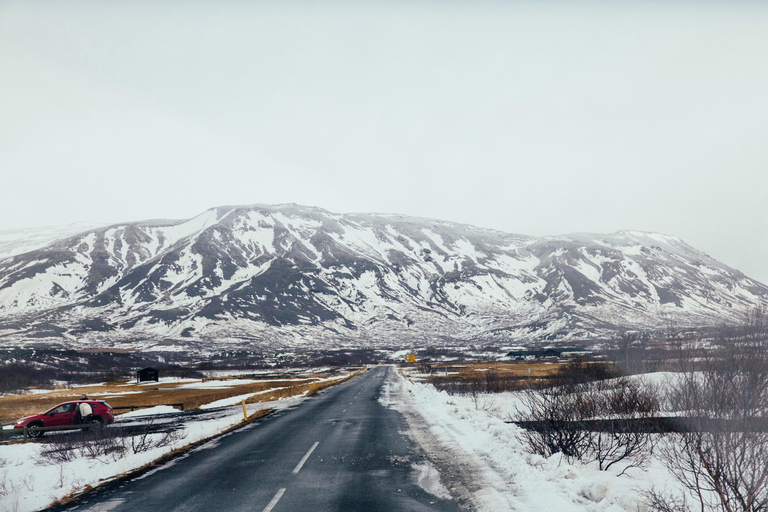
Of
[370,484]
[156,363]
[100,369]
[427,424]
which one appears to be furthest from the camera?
[156,363]

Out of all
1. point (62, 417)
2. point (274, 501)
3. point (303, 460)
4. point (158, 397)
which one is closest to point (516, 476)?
point (274, 501)

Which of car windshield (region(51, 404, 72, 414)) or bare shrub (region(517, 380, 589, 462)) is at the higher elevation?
bare shrub (region(517, 380, 589, 462))

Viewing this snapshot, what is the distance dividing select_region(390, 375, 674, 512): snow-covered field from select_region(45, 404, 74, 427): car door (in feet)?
70.8

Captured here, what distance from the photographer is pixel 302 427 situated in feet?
72.3

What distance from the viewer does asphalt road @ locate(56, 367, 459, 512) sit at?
9.69m

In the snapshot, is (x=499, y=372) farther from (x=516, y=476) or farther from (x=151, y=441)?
(x=516, y=476)

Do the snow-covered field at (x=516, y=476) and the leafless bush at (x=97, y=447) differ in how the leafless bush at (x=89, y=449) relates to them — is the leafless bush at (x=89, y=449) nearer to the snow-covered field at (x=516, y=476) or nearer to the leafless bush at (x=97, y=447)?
the leafless bush at (x=97, y=447)

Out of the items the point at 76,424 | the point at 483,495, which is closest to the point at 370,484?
the point at 483,495

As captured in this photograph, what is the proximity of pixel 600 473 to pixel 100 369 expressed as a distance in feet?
498

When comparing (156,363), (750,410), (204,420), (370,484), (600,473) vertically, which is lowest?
(156,363)

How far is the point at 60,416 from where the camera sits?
26.5m

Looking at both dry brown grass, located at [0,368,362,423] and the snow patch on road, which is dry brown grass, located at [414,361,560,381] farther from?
the snow patch on road

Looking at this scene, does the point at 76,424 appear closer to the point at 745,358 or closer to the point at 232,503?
the point at 232,503

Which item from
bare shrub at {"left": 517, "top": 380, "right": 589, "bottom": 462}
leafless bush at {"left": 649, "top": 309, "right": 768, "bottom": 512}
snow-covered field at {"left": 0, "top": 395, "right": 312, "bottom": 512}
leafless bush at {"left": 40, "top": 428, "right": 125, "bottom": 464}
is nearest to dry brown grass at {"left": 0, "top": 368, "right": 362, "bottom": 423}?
snow-covered field at {"left": 0, "top": 395, "right": 312, "bottom": 512}
